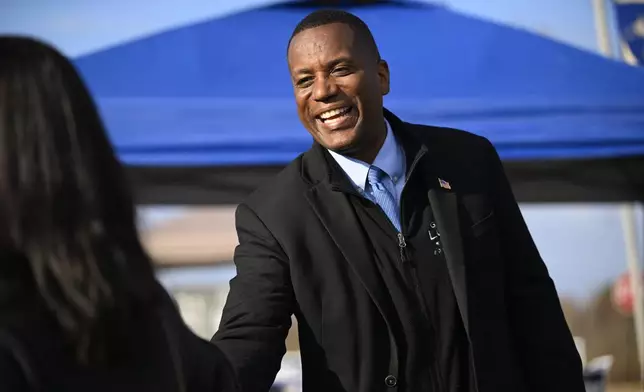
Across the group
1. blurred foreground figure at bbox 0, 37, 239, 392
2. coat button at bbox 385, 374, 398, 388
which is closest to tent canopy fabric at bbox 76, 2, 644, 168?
coat button at bbox 385, 374, 398, 388

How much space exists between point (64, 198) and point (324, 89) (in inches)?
37.0

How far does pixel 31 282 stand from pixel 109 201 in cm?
12

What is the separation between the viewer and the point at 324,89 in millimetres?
1904

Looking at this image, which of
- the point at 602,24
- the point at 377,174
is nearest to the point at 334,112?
the point at 377,174

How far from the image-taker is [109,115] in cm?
303

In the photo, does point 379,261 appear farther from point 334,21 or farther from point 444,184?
point 334,21

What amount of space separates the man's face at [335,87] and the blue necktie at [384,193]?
0.23 feet

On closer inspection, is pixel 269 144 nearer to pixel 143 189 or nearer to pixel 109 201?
pixel 143 189

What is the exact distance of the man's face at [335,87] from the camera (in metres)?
1.92

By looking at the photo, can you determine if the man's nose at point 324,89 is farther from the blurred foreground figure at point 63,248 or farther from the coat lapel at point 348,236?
the blurred foreground figure at point 63,248

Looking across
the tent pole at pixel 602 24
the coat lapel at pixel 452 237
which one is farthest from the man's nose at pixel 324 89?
the tent pole at pixel 602 24

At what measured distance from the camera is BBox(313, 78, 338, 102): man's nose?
74.9 inches

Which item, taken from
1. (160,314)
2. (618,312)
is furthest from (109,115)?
(618,312)

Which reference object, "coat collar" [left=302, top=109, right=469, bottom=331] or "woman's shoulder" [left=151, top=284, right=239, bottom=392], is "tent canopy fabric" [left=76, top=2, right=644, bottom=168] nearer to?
"coat collar" [left=302, top=109, right=469, bottom=331]
